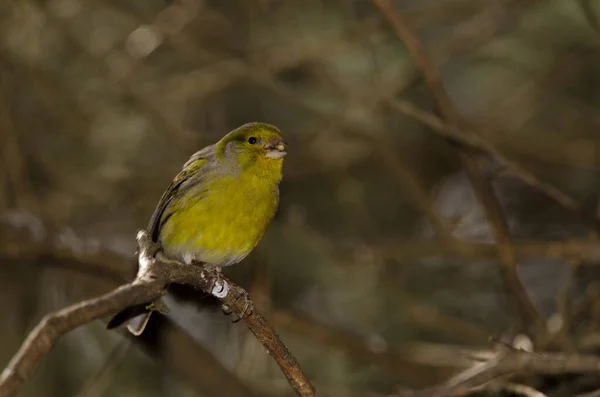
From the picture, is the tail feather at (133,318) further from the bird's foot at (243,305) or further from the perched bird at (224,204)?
the bird's foot at (243,305)

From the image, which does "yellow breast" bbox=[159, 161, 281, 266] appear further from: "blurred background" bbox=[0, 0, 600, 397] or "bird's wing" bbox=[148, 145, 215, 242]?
"blurred background" bbox=[0, 0, 600, 397]

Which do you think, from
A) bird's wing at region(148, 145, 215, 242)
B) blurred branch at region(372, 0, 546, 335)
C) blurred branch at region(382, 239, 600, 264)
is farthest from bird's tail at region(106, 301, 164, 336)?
blurred branch at region(382, 239, 600, 264)

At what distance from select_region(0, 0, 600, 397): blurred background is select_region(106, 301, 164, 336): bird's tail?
6.02 ft

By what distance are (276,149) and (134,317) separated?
847 millimetres

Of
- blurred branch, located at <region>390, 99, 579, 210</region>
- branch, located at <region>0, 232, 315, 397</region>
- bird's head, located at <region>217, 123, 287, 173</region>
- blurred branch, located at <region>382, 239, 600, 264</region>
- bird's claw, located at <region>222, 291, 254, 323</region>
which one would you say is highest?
blurred branch, located at <region>382, 239, 600, 264</region>

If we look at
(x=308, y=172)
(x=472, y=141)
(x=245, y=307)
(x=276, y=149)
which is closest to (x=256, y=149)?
(x=276, y=149)

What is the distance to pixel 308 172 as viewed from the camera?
604 centimetres

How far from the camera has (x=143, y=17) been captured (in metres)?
5.79

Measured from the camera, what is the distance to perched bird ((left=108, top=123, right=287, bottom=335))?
3.34 metres

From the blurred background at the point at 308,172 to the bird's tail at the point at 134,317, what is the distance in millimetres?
1836

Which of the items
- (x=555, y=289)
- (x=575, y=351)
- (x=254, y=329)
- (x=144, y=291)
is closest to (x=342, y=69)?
(x=555, y=289)

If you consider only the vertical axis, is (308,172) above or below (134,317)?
Answer: above

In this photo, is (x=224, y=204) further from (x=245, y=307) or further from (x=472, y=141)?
(x=472, y=141)

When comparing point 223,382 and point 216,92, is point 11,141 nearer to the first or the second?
point 216,92
